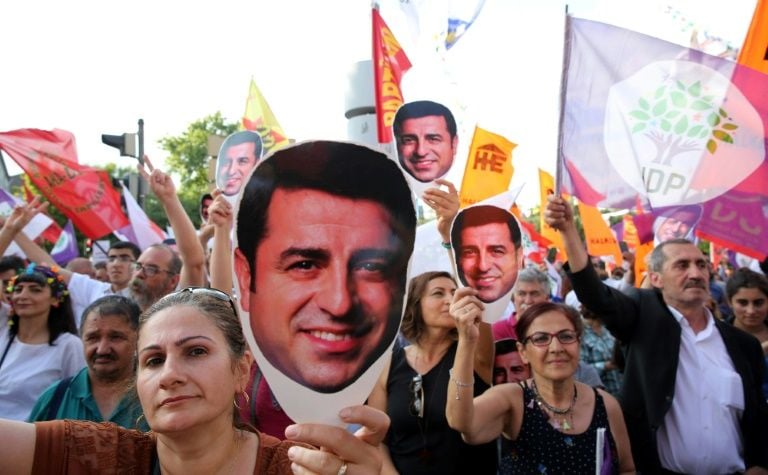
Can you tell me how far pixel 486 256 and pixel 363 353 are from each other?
163cm

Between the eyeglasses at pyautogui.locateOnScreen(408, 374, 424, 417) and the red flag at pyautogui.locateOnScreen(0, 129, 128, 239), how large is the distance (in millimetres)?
4695

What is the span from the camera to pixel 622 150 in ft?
12.3

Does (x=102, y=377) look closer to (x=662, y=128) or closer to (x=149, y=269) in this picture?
(x=149, y=269)

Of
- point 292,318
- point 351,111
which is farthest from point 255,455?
point 351,111

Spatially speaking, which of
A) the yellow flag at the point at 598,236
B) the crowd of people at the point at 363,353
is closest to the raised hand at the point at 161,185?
the crowd of people at the point at 363,353

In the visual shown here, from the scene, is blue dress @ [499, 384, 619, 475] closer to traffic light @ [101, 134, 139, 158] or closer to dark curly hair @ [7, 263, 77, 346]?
dark curly hair @ [7, 263, 77, 346]

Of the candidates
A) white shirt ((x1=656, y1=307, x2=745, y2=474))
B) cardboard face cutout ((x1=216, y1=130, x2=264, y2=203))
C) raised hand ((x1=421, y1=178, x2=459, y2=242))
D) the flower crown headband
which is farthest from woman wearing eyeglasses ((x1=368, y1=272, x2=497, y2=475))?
the flower crown headband

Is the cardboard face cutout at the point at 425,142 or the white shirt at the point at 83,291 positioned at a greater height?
the cardboard face cutout at the point at 425,142

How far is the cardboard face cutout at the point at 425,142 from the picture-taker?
3.90 metres

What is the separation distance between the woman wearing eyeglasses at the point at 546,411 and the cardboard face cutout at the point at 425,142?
121 centimetres

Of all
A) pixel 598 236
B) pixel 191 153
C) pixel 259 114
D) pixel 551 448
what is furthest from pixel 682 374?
pixel 191 153

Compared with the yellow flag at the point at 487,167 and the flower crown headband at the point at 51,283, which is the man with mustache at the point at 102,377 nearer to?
the flower crown headband at the point at 51,283

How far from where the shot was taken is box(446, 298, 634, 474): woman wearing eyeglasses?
2625 millimetres

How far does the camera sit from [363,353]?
4.94 ft
